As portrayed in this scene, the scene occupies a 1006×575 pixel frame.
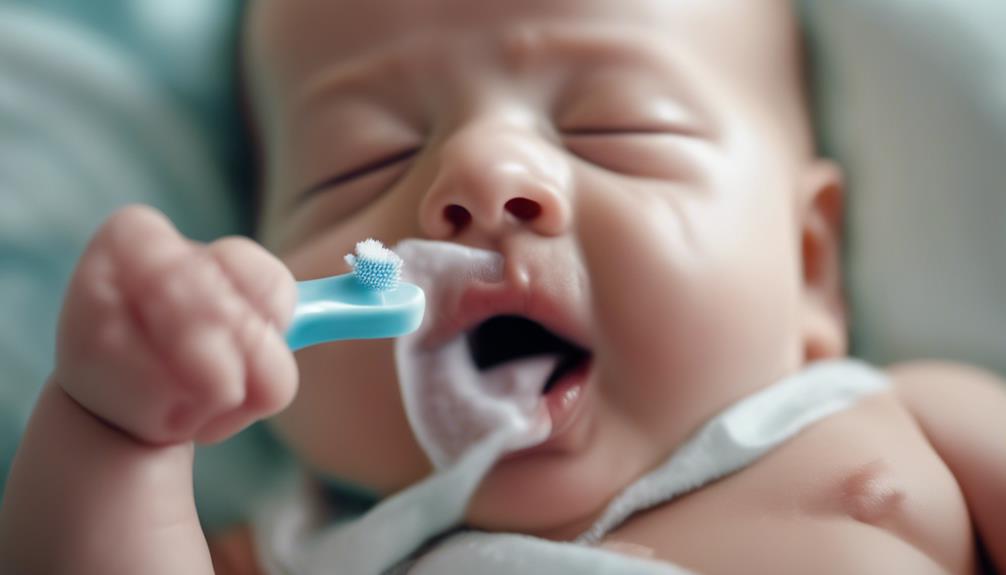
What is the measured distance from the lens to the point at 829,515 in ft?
2.34

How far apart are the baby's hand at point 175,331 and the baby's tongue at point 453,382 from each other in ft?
0.66

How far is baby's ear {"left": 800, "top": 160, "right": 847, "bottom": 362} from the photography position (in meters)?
0.97

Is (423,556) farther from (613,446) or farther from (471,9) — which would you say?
(471,9)

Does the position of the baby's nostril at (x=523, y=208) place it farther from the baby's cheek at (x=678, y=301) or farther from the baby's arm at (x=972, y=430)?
the baby's arm at (x=972, y=430)

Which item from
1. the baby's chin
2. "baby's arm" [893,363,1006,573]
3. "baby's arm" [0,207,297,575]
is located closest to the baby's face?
the baby's chin

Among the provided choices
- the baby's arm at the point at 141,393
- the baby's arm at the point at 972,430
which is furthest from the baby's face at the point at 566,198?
the baby's arm at the point at 141,393

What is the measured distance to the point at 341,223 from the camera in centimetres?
87

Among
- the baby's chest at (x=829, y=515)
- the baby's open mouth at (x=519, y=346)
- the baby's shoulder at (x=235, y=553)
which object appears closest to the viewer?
the baby's chest at (x=829, y=515)

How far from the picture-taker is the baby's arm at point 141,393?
516 millimetres

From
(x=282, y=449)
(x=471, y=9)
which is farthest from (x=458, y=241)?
(x=282, y=449)

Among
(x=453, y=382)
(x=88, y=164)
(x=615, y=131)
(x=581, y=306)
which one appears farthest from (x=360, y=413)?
(x=88, y=164)

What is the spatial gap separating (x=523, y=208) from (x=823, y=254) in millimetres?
401

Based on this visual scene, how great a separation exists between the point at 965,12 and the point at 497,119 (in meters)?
0.57

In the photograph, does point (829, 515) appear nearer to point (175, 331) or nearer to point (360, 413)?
point (360, 413)
